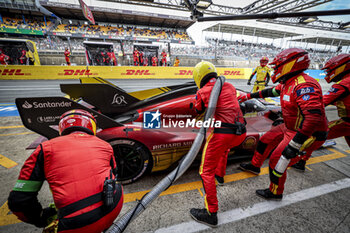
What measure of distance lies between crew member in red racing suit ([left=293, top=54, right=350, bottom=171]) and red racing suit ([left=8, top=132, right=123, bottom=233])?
9.74 ft

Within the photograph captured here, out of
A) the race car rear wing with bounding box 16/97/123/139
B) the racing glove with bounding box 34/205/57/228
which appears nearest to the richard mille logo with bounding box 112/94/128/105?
the race car rear wing with bounding box 16/97/123/139

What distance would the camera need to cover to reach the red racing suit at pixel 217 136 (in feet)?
5.51

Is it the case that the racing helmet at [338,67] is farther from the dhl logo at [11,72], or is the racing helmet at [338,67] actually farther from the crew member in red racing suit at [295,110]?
the dhl logo at [11,72]

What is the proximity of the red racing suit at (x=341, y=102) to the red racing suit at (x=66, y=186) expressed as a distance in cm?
297

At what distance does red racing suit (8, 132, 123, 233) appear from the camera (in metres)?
0.98

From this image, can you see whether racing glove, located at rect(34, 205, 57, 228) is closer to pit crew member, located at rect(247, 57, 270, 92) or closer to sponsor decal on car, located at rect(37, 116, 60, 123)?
sponsor decal on car, located at rect(37, 116, 60, 123)

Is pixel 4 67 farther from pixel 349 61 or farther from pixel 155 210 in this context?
pixel 349 61

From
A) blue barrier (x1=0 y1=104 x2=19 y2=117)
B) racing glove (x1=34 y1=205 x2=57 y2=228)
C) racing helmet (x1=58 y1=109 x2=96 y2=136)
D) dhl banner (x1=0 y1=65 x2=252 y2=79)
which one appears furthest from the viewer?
dhl banner (x1=0 y1=65 x2=252 y2=79)

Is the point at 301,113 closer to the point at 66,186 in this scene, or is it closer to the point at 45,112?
the point at 66,186

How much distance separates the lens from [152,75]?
11953mm

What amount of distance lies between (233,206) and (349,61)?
Answer: 2.68 meters

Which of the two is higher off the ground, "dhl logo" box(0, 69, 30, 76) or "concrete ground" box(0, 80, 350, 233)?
"dhl logo" box(0, 69, 30, 76)

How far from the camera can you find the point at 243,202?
6.55 feet

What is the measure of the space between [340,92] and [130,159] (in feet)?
9.97
